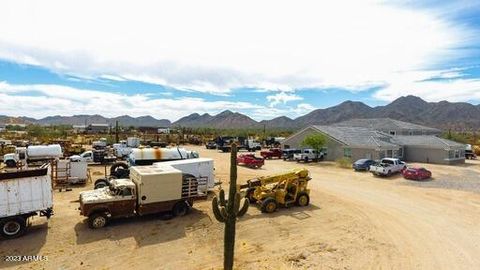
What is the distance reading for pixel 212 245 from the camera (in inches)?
617

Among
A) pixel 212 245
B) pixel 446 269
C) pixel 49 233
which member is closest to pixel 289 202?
pixel 212 245

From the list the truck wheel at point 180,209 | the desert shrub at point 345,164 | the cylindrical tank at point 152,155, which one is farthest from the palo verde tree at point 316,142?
the truck wheel at point 180,209

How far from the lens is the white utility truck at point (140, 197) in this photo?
17406mm

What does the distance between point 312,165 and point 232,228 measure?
1304 inches

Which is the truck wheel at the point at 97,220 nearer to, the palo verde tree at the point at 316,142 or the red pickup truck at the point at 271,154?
the palo verde tree at the point at 316,142

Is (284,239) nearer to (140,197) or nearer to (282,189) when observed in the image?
(282,189)

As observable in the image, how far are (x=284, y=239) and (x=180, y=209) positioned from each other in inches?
244

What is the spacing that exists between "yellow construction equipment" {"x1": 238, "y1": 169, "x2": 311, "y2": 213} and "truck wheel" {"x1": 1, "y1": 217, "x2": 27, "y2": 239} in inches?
472

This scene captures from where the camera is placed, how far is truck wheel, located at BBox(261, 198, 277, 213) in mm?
20719

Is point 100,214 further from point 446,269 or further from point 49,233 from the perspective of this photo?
point 446,269

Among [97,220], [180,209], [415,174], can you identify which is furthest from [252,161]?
[97,220]

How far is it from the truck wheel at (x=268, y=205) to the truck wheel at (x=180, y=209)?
14.4 feet

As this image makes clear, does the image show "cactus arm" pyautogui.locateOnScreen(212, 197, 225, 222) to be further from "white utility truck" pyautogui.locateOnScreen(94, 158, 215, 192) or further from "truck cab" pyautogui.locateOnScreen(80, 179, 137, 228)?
"white utility truck" pyautogui.locateOnScreen(94, 158, 215, 192)

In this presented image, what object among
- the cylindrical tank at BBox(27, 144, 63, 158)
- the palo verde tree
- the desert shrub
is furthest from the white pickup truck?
the cylindrical tank at BBox(27, 144, 63, 158)
